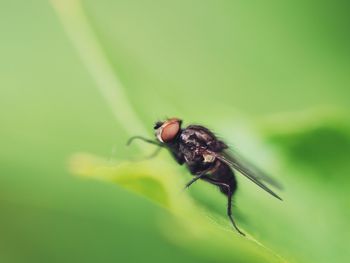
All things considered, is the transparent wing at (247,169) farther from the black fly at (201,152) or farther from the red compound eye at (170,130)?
the red compound eye at (170,130)

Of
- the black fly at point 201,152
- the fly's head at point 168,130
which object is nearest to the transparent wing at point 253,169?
the black fly at point 201,152

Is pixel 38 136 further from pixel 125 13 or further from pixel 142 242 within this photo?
pixel 125 13

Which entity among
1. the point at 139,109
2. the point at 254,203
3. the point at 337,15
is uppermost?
the point at 139,109

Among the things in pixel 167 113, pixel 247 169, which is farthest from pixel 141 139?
pixel 247 169

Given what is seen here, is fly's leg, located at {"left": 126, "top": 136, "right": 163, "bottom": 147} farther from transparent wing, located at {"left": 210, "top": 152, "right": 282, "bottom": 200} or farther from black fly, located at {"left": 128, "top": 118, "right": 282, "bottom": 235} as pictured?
transparent wing, located at {"left": 210, "top": 152, "right": 282, "bottom": 200}

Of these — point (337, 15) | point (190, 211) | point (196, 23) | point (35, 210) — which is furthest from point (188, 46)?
A: point (190, 211)

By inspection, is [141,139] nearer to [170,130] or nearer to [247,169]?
[170,130]

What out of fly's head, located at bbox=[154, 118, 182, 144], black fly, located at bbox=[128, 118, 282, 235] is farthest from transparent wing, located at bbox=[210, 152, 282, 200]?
fly's head, located at bbox=[154, 118, 182, 144]
